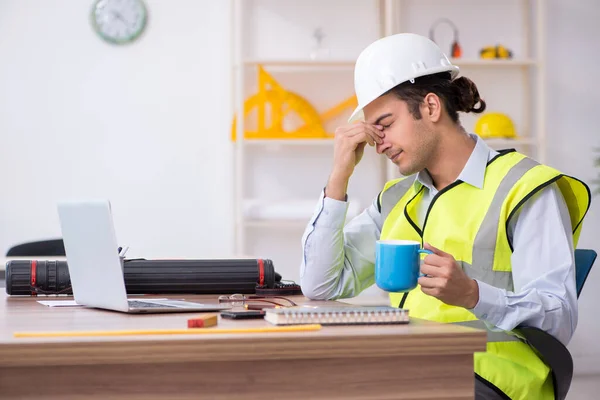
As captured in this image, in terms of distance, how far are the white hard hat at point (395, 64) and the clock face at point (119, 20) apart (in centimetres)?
281

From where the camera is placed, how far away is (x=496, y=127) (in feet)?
14.6

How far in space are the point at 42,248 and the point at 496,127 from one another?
92.9 inches

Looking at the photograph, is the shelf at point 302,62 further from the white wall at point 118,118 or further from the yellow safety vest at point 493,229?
the yellow safety vest at point 493,229

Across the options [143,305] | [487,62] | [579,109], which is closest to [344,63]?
[487,62]

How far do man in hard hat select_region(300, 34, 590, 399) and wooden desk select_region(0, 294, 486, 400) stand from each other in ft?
1.00

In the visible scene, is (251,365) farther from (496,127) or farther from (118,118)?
(118,118)

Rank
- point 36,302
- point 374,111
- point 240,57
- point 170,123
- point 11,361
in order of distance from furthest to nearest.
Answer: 1. point 170,123
2. point 240,57
3. point 374,111
4. point 36,302
5. point 11,361

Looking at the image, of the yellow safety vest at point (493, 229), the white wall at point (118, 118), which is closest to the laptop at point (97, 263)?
the yellow safety vest at point (493, 229)

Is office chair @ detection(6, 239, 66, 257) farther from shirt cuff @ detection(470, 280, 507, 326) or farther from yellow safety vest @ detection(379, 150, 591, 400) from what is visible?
shirt cuff @ detection(470, 280, 507, 326)

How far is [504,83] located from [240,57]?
151 cm

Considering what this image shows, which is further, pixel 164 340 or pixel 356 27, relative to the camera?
pixel 356 27

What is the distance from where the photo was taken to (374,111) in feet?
7.00

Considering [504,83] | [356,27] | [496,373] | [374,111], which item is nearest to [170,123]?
[356,27]

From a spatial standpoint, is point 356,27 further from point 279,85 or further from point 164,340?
point 164,340
